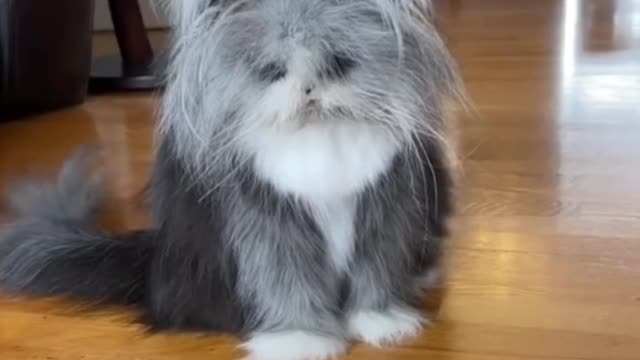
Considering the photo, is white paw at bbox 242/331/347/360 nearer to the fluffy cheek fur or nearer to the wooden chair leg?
the fluffy cheek fur

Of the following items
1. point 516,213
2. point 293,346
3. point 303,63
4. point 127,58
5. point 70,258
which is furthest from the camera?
point 127,58

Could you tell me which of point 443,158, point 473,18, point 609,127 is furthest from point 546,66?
point 443,158

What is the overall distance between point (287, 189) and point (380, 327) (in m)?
0.22

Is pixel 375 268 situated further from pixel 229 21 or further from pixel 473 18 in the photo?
pixel 473 18

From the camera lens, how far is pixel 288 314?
1090 mm

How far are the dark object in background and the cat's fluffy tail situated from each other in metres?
0.79

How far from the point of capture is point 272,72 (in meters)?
0.93

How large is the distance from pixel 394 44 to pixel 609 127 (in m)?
1.16

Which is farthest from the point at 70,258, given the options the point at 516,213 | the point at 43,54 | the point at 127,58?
the point at 127,58

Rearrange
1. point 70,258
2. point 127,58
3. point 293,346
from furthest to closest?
point 127,58 < point 70,258 < point 293,346

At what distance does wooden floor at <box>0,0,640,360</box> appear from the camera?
1163mm

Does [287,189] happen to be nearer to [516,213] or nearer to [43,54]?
[516,213]

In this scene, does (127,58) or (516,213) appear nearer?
(516,213)

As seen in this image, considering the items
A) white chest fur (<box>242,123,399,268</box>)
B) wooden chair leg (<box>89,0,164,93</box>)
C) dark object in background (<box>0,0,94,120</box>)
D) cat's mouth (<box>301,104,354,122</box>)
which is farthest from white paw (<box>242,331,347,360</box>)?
wooden chair leg (<box>89,0,164,93</box>)
